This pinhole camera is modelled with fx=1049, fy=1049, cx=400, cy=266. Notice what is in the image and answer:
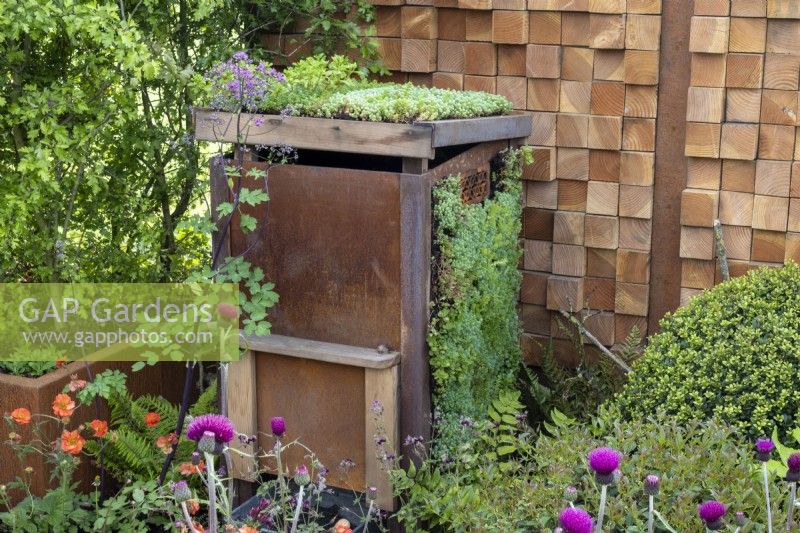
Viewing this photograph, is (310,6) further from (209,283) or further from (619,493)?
(619,493)

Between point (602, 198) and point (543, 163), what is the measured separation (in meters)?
0.29

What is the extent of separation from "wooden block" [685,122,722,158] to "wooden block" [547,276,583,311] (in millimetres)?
730

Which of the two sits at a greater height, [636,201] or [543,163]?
[543,163]

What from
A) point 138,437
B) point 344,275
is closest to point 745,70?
point 344,275

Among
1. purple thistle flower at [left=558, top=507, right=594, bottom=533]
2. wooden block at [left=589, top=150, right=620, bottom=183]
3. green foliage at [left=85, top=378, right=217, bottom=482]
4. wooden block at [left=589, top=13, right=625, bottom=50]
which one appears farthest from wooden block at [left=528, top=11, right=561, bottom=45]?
purple thistle flower at [left=558, top=507, right=594, bottom=533]

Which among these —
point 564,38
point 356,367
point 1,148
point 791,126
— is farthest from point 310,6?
point 791,126

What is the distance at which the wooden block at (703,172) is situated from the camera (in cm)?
414

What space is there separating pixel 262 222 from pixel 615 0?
5.44 ft

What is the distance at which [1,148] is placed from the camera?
4.24 meters

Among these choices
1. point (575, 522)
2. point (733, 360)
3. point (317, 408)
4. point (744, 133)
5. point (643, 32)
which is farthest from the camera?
point (643, 32)

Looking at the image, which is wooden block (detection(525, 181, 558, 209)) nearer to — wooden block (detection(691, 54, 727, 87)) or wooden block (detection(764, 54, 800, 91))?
wooden block (detection(691, 54, 727, 87))

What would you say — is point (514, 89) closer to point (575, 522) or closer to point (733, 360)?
point (733, 360)

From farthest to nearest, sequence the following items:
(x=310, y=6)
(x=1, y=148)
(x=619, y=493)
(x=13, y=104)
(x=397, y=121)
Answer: (x=310, y=6)
(x=1, y=148)
(x=13, y=104)
(x=397, y=121)
(x=619, y=493)

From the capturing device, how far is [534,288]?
457 centimetres
